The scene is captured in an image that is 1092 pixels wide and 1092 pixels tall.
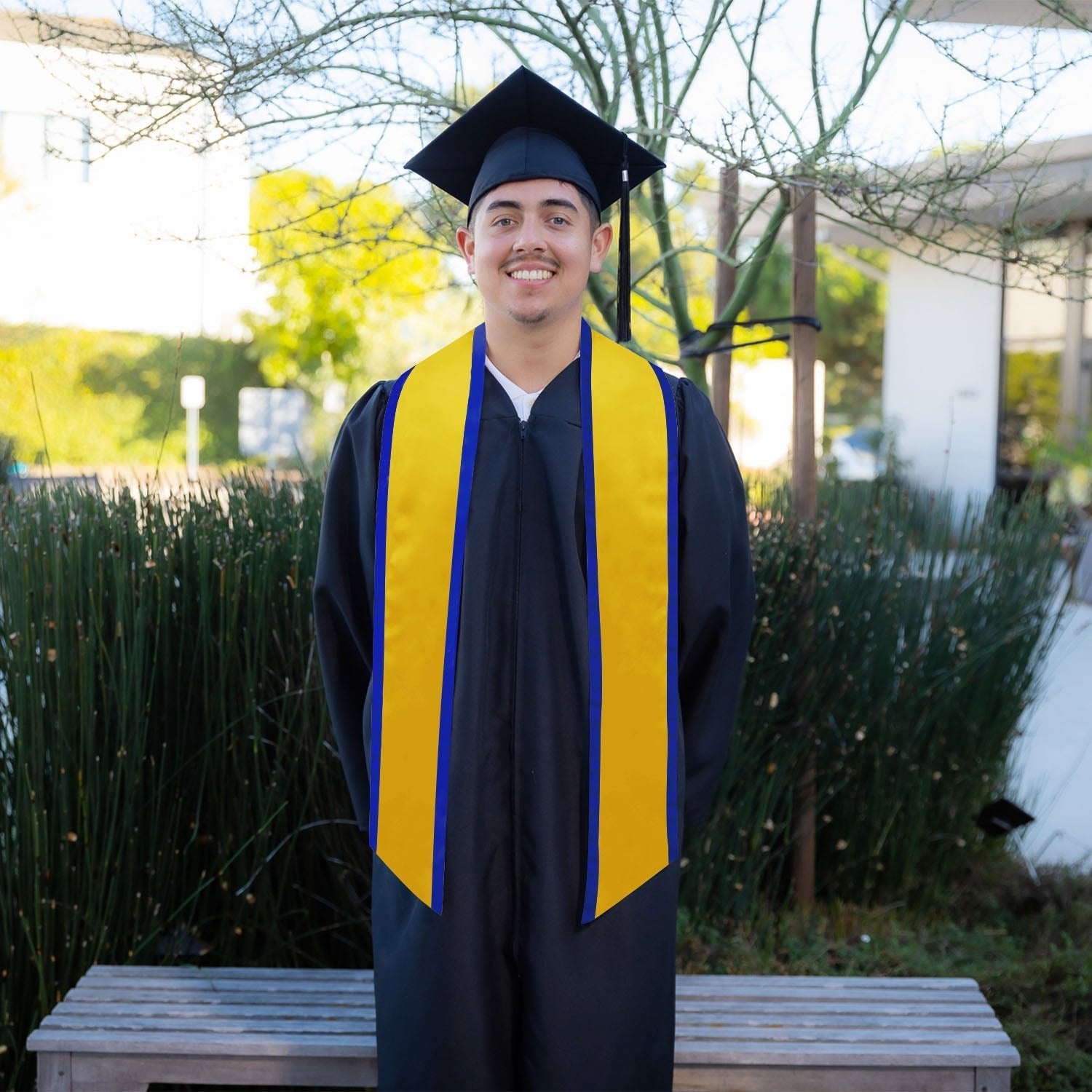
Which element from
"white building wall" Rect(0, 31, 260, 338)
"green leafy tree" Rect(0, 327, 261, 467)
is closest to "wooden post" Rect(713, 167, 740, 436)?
"white building wall" Rect(0, 31, 260, 338)

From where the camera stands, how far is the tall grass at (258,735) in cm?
229

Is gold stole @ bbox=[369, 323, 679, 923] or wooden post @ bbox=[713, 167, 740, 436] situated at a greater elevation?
wooden post @ bbox=[713, 167, 740, 436]

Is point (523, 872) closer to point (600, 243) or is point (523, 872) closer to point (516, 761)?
point (516, 761)

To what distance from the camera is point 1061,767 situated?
4.91 m

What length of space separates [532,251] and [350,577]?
1.78 ft

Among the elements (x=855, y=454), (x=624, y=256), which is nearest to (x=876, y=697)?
(x=624, y=256)

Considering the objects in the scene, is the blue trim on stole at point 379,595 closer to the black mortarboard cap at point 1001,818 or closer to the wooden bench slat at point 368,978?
the wooden bench slat at point 368,978

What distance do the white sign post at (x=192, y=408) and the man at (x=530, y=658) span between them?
904 centimetres

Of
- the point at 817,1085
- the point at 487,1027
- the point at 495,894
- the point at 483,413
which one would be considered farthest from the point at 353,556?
the point at 817,1085

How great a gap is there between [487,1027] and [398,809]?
31cm

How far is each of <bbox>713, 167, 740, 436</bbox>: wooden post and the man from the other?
52.7 inches

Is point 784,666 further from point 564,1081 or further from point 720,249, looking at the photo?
point 564,1081

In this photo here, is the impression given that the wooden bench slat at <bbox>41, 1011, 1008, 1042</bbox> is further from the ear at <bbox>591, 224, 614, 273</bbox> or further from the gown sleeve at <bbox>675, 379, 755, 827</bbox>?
the ear at <bbox>591, 224, 614, 273</bbox>

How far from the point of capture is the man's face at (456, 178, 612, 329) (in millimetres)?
1641
